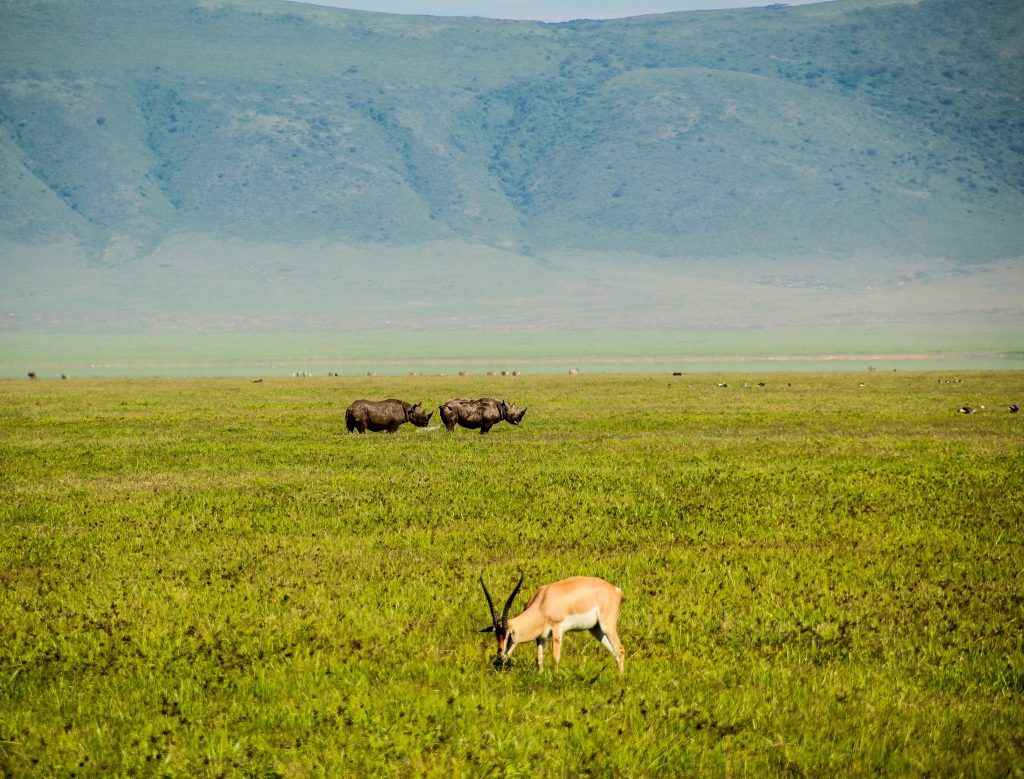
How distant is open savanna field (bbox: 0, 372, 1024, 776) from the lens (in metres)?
9.23

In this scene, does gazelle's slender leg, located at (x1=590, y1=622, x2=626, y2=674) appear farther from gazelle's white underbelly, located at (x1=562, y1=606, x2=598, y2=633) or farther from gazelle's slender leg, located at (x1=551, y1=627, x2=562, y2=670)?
gazelle's slender leg, located at (x1=551, y1=627, x2=562, y2=670)

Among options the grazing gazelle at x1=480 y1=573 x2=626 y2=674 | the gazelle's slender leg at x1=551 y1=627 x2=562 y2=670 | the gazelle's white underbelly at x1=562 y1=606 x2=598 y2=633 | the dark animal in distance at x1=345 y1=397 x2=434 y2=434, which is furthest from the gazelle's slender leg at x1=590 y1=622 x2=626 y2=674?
the dark animal in distance at x1=345 y1=397 x2=434 y2=434

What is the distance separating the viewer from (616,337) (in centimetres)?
17150

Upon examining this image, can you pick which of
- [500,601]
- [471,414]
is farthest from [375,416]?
[500,601]

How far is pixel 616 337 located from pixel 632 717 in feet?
534

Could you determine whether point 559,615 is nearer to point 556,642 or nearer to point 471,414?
point 556,642

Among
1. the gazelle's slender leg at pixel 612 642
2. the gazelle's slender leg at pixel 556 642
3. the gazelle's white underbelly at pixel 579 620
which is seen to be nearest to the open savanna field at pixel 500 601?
the gazelle's slender leg at pixel 612 642

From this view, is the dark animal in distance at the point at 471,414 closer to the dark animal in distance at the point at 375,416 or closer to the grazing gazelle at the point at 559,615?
the dark animal in distance at the point at 375,416

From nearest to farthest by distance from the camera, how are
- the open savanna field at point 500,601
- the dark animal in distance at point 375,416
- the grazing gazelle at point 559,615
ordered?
1. the open savanna field at point 500,601
2. the grazing gazelle at point 559,615
3. the dark animal in distance at point 375,416

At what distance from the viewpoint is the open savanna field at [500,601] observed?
9227 mm

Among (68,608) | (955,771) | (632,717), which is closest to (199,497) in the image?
(68,608)

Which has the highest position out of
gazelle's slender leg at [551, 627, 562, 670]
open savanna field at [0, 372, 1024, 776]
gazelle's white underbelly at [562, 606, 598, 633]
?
gazelle's white underbelly at [562, 606, 598, 633]

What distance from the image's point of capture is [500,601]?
13.0 meters

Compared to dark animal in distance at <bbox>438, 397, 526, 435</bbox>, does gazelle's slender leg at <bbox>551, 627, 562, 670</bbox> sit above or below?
below
